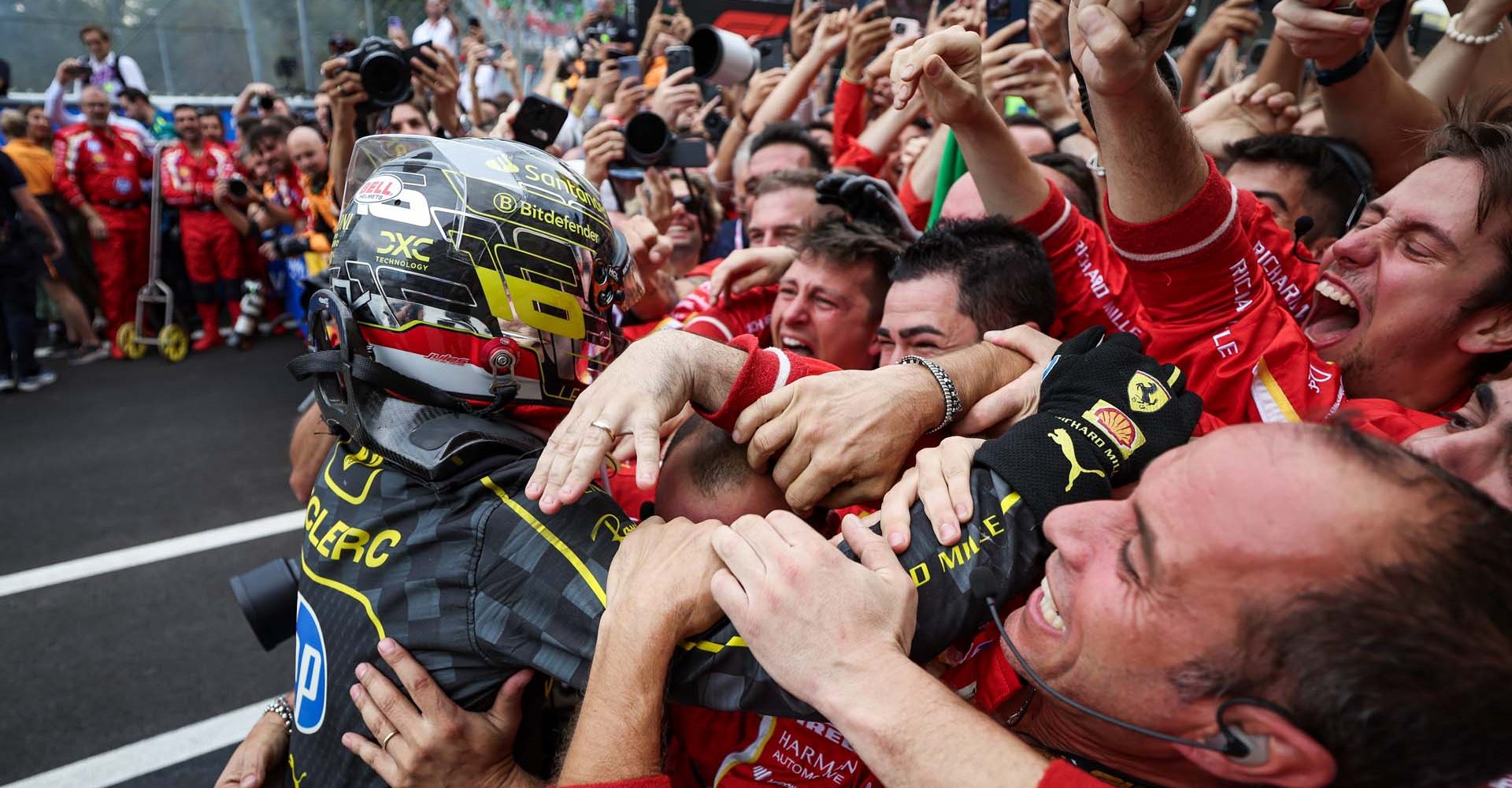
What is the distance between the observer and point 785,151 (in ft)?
15.0

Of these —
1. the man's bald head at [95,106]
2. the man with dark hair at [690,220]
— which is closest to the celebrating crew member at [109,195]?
the man's bald head at [95,106]

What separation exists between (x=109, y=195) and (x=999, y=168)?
413 inches

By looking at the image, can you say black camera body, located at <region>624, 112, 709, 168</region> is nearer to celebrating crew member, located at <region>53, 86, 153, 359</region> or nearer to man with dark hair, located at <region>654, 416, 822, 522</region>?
man with dark hair, located at <region>654, 416, 822, 522</region>

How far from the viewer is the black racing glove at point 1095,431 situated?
1.40 m

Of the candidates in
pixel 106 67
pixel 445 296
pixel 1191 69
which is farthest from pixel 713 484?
pixel 106 67

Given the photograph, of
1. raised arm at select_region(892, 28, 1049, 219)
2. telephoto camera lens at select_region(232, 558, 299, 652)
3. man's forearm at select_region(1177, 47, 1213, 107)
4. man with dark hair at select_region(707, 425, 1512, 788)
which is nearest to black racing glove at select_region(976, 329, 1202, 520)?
man with dark hair at select_region(707, 425, 1512, 788)

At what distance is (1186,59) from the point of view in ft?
13.8

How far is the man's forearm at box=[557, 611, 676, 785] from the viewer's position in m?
1.35

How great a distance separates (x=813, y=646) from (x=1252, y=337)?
1324 millimetres

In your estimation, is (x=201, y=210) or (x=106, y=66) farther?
(x=106, y=66)

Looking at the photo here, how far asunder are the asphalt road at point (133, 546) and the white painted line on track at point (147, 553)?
0.06 meters

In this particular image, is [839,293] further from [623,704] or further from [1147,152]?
[623,704]

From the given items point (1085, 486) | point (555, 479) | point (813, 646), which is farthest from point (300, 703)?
point (1085, 486)

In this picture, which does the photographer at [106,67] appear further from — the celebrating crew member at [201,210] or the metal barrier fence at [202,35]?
the celebrating crew member at [201,210]
